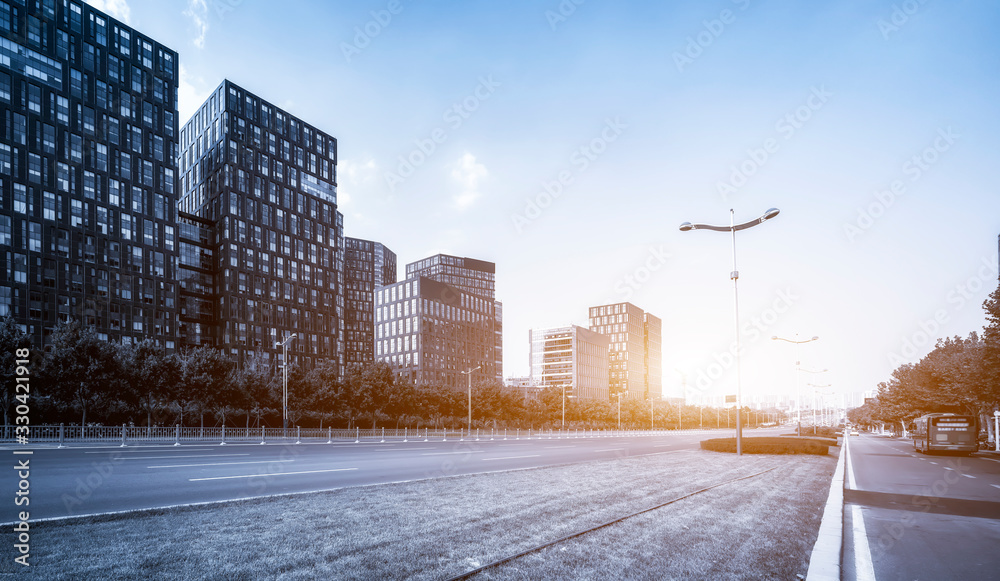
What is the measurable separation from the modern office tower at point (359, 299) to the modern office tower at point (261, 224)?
5176 centimetres

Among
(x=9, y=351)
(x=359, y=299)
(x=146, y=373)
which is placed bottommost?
(x=146, y=373)

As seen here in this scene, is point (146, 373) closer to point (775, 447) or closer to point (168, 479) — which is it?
point (168, 479)

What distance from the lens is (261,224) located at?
326 feet

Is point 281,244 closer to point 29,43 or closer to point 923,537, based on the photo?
point 29,43

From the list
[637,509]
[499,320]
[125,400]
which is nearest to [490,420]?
[125,400]

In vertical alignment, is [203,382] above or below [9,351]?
below

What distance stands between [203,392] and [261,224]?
5996 cm

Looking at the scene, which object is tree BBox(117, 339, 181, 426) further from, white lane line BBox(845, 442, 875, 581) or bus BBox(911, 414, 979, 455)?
bus BBox(911, 414, 979, 455)

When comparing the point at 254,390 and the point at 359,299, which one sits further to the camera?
the point at 359,299

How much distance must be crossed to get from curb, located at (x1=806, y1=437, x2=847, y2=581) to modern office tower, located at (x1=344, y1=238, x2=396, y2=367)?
15231cm

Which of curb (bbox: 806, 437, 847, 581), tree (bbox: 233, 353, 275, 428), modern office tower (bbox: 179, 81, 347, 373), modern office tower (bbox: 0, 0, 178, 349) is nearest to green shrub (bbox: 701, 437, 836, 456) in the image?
curb (bbox: 806, 437, 847, 581)

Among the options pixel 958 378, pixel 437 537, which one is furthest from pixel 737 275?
pixel 958 378

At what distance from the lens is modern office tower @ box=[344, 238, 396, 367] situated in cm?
16162

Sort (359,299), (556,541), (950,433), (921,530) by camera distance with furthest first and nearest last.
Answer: (359,299) < (950,433) < (921,530) < (556,541)
